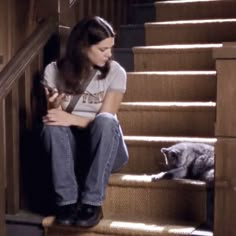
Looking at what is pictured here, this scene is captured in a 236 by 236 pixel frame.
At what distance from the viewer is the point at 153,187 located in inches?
98.8

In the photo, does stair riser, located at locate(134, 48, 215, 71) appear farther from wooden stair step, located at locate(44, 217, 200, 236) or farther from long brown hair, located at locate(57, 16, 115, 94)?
wooden stair step, located at locate(44, 217, 200, 236)

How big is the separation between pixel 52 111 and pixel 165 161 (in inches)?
23.1

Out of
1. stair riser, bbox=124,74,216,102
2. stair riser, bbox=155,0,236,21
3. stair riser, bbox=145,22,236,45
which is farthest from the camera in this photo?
stair riser, bbox=155,0,236,21

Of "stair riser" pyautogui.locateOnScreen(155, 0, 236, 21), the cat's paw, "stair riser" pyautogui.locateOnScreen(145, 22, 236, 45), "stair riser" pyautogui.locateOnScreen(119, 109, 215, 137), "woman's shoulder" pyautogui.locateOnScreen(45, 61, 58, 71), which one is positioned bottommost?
the cat's paw

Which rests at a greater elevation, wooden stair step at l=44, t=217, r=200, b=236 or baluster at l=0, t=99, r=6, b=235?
baluster at l=0, t=99, r=6, b=235

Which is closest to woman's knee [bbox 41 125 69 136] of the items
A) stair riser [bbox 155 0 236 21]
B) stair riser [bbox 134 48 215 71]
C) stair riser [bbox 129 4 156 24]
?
stair riser [bbox 134 48 215 71]

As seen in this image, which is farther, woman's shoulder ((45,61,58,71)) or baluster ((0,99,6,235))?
woman's shoulder ((45,61,58,71))

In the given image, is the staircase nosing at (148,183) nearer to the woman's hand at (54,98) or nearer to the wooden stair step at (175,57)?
the woman's hand at (54,98)

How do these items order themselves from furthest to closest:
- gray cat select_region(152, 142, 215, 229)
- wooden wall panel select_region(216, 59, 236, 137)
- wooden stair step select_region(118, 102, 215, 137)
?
wooden stair step select_region(118, 102, 215, 137) < gray cat select_region(152, 142, 215, 229) < wooden wall panel select_region(216, 59, 236, 137)

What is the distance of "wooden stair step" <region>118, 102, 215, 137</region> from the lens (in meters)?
2.86

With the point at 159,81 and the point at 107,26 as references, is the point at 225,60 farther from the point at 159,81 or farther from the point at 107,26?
the point at 159,81

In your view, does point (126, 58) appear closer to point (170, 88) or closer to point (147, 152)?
point (170, 88)

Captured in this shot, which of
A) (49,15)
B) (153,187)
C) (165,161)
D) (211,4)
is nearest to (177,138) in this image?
(165,161)

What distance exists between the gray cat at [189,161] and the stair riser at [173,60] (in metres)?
0.81
